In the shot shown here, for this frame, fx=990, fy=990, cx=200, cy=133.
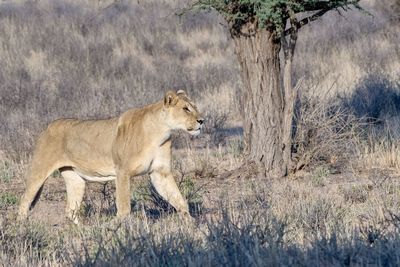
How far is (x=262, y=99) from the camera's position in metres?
12.4

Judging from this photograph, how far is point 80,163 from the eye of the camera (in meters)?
10.5

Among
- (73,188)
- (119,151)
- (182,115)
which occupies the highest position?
(182,115)

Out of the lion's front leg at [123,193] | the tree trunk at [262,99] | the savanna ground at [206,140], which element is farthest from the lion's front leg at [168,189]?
the tree trunk at [262,99]

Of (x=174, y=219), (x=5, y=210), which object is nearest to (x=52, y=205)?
(x=5, y=210)

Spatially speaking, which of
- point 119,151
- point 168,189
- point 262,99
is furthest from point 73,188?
point 262,99

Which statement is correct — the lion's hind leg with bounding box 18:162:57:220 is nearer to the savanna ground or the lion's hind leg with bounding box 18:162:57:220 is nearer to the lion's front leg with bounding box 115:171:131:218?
the savanna ground

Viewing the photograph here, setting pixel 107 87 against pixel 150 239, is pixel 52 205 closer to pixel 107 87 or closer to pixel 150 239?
pixel 150 239

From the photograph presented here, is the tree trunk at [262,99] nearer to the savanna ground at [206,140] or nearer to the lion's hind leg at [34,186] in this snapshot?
the savanna ground at [206,140]

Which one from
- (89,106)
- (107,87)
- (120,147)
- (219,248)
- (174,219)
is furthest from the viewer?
(107,87)

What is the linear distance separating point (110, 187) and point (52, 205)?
3.15ft

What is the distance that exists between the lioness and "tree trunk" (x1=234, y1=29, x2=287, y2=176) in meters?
2.27

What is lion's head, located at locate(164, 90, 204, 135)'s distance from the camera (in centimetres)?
980

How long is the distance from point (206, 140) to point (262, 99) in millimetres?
3856

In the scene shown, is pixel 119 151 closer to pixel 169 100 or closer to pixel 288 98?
pixel 169 100
